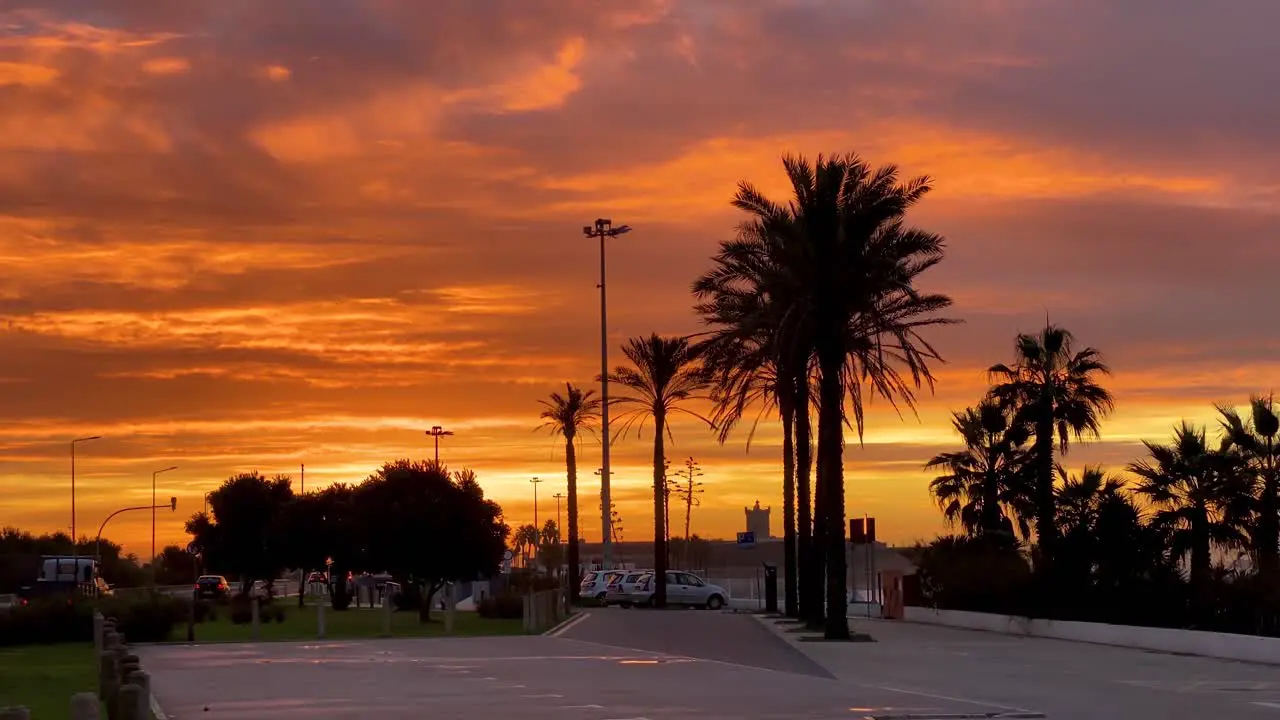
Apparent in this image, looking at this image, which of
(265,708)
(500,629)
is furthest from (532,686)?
(500,629)

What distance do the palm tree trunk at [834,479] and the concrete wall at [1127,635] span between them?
17.5ft

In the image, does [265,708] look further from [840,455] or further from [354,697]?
[840,455]

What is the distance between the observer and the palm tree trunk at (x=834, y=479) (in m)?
42.2

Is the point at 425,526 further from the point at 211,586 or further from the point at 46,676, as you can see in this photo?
the point at 211,586

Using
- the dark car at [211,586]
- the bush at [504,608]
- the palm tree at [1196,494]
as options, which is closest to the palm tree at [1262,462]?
the palm tree at [1196,494]

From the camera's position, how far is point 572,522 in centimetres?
8400

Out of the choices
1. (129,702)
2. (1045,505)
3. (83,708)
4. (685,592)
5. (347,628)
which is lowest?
(347,628)

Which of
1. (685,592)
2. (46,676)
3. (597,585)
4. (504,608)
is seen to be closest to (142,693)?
(46,676)

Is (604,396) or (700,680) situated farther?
(604,396)

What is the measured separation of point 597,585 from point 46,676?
153 ft

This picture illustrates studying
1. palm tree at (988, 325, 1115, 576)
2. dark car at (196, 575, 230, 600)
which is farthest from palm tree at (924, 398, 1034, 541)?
dark car at (196, 575, 230, 600)

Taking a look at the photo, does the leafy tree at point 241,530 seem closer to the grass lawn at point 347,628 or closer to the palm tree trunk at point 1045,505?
the grass lawn at point 347,628

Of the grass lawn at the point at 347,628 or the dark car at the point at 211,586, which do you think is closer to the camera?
the grass lawn at the point at 347,628

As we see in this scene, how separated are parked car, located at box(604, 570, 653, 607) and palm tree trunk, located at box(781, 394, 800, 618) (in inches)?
513
